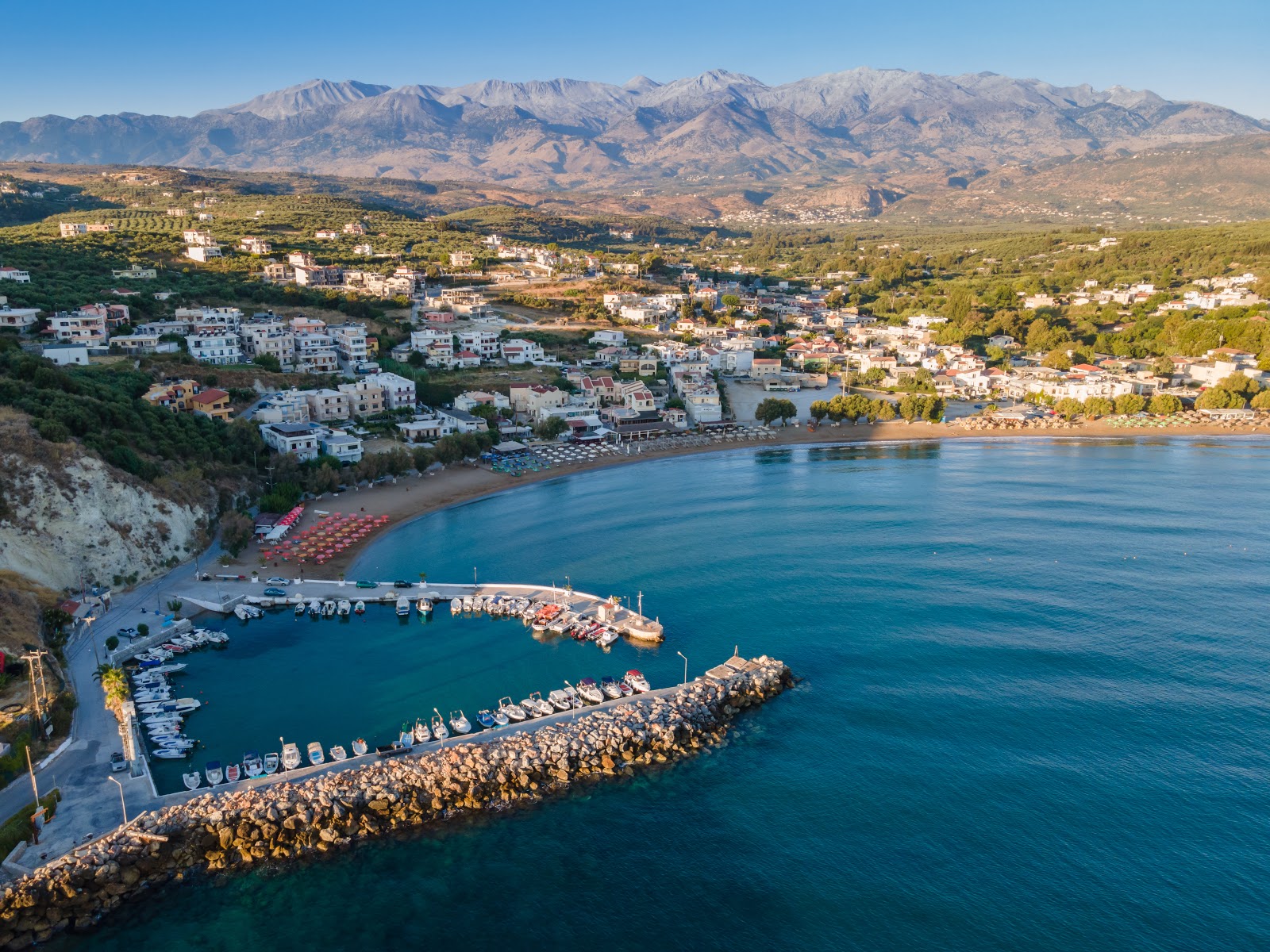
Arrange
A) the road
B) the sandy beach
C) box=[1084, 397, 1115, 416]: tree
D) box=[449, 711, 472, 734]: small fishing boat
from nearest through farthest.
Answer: the road, box=[449, 711, 472, 734]: small fishing boat, the sandy beach, box=[1084, 397, 1115, 416]: tree

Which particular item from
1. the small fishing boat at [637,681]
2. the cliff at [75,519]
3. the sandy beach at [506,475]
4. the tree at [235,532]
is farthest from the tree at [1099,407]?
the cliff at [75,519]

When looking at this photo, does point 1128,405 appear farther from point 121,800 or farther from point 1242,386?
point 121,800

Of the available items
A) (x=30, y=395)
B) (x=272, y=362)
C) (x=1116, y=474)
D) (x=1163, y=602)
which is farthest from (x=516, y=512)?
(x=1116, y=474)

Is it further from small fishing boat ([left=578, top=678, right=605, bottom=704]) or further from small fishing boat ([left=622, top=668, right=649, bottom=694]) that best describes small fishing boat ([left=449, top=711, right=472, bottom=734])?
small fishing boat ([left=622, top=668, right=649, bottom=694])

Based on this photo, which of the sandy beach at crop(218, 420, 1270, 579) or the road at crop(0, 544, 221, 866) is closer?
the road at crop(0, 544, 221, 866)

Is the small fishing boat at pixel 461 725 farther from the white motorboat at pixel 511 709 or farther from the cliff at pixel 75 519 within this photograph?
the cliff at pixel 75 519

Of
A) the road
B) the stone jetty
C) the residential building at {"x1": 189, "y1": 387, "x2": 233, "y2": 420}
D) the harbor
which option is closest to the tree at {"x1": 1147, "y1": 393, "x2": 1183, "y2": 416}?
the harbor

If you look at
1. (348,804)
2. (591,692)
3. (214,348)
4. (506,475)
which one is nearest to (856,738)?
(591,692)

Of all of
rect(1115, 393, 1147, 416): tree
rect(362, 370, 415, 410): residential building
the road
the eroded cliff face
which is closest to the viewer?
the road
